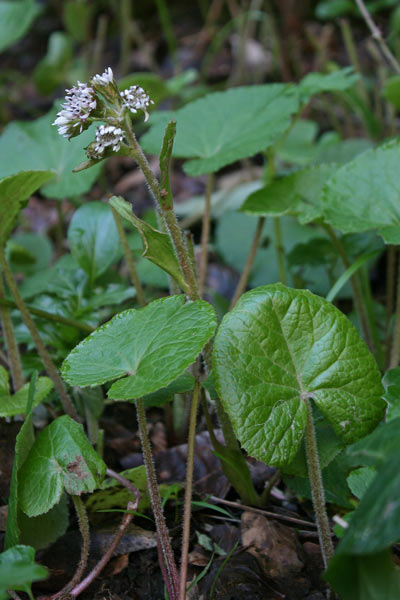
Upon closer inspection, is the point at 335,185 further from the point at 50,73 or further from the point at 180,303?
the point at 50,73

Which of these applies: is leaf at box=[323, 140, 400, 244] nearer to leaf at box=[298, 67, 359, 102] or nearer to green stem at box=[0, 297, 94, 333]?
leaf at box=[298, 67, 359, 102]

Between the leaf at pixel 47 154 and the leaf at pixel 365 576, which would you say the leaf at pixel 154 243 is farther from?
the leaf at pixel 47 154

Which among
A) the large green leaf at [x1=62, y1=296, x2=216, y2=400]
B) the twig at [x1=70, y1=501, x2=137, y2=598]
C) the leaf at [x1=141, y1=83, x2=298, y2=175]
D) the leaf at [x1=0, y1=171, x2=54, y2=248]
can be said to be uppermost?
the leaf at [x1=0, y1=171, x2=54, y2=248]

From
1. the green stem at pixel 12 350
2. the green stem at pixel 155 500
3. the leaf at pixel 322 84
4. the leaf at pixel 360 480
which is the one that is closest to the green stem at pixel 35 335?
the green stem at pixel 12 350

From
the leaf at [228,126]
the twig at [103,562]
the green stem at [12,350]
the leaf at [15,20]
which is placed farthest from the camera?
the leaf at [15,20]

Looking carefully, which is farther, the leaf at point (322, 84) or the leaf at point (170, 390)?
the leaf at point (322, 84)

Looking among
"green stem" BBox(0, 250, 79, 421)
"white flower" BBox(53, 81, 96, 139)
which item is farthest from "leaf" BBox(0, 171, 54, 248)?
"white flower" BBox(53, 81, 96, 139)
